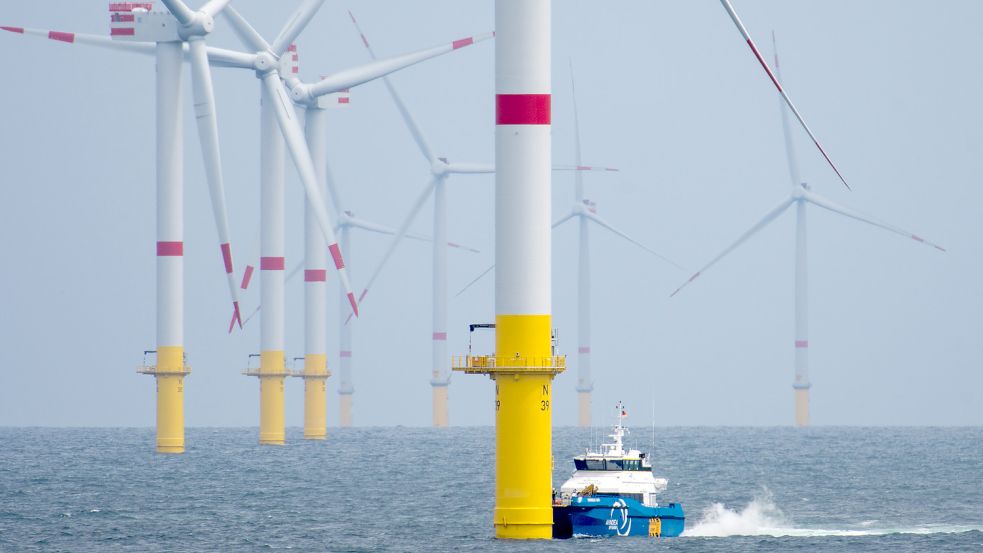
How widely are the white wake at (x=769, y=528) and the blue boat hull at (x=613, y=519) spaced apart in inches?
196

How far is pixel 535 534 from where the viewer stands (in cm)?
7469

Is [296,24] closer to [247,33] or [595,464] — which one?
[247,33]

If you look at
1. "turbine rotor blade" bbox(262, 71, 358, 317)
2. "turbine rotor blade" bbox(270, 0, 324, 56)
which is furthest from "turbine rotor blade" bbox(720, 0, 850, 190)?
"turbine rotor blade" bbox(270, 0, 324, 56)

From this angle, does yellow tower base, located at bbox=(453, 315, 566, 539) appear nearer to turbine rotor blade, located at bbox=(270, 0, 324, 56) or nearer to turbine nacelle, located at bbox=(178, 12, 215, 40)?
turbine nacelle, located at bbox=(178, 12, 215, 40)

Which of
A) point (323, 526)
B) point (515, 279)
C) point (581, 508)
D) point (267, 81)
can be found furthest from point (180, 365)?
point (515, 279)

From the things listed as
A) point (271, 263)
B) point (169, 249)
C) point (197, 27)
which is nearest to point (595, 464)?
point (169, 249)

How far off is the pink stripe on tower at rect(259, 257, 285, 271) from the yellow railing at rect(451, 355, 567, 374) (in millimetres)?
106513

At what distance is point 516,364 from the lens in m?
74.2

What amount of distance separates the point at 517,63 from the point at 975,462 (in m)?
131

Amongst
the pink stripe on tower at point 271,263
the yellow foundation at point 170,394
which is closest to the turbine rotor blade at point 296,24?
the pink stripe on tower at point 271,263

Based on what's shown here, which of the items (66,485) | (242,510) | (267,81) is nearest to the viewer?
(242,510)

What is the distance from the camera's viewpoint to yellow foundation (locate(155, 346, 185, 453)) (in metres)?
149

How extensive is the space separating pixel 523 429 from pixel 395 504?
147ft

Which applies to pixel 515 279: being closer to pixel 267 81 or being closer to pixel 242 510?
pixel 242 510
